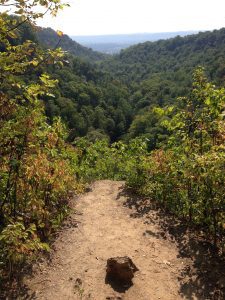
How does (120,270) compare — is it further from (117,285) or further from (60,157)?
(60,157)

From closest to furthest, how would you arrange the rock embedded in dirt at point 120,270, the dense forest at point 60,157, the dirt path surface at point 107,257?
the dense forest at point 60,157, the dirt path surface at point 107,257, the rock embedded in dirt at point 120,270

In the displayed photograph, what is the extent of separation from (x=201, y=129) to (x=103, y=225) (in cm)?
297

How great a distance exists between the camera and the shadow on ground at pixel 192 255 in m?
5.77

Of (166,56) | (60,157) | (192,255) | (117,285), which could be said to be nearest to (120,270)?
(117,285)

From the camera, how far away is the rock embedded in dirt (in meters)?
5.89

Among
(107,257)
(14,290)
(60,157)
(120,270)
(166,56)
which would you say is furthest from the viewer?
(166,56)

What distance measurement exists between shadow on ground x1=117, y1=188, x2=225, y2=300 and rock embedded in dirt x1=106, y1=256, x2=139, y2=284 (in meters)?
0.86

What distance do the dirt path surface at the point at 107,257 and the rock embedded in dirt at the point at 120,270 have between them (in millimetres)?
132

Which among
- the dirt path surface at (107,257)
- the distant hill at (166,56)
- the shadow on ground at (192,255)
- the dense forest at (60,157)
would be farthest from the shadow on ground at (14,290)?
the distant hill at (166,56)

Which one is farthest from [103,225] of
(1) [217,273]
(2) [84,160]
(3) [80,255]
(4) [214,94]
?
(2) [84,160]

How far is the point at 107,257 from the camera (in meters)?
6.60

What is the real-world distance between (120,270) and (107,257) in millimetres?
755

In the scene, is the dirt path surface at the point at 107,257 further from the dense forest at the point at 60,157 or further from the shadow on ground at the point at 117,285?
the dense forest at the point at 60,157

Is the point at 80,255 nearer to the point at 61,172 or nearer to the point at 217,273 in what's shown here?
the point at 61,172
